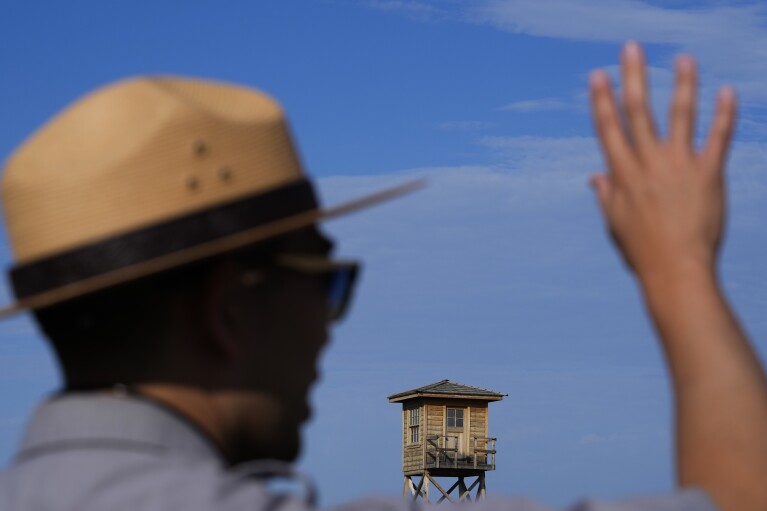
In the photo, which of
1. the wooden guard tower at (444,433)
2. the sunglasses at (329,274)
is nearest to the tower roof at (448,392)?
the wooden guard tower at (444,433)

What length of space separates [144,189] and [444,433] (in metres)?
34.0

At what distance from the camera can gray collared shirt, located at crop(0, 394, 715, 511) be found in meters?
2.13

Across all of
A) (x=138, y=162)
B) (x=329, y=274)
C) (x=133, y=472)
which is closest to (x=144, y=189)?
(x=138, y=162)

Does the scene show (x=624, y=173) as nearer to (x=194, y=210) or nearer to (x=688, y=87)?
(x=688, y=87)

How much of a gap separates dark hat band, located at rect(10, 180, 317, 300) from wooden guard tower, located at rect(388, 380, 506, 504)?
33483 millimetres

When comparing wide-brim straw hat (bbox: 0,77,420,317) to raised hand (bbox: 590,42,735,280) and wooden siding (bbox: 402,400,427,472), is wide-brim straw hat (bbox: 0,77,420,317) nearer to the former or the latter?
Result: raised hand (bbox: 590,42,735,280)

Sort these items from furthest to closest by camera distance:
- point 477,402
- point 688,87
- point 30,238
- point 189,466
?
point 477,402
point 30,238
point 688,87
point 189,466

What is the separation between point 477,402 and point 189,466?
34.9 meters

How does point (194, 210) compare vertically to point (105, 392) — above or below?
above

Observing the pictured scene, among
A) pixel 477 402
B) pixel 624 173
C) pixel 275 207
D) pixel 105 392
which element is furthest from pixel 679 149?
pixel 477 402

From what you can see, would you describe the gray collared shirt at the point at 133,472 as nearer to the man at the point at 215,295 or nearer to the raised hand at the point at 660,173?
the man at the point at 215,295

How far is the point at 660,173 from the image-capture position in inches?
91.9

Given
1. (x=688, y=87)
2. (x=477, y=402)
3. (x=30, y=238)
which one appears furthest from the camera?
(x=477, y=402)

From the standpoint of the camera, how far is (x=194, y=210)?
2.38 m
